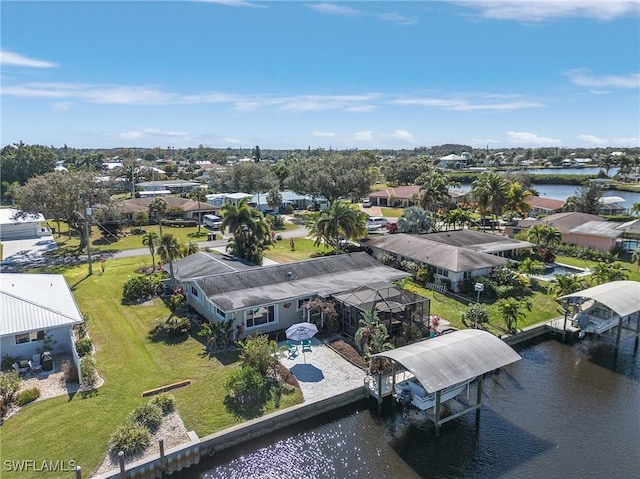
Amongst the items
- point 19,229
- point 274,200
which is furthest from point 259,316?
point 274,200

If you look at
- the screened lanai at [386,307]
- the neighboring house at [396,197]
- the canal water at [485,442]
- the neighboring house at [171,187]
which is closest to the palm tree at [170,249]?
the screened lanai at [386,307]

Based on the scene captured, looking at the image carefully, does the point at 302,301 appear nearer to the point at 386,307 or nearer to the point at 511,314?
the point at 386,307

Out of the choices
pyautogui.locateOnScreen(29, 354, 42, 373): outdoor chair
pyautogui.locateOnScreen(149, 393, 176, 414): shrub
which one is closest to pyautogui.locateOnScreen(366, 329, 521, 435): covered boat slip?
pyautogui.locateOnScreen(149, 393, 176, 414): shrub

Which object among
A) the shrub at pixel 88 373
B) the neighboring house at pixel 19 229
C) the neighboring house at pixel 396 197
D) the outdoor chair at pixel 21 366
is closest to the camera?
the shrub at pixel 88 373

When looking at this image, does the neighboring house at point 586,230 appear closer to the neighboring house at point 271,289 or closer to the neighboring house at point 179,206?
the neighboring house at point 271,289

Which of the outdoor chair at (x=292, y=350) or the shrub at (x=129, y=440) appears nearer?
the shrub at (x=129, y=440)

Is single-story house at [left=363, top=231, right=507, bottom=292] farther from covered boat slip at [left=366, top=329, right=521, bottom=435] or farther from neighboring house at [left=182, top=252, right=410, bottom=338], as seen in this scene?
covered boat slip at [left=366, top=329, right=521, bottom=435]

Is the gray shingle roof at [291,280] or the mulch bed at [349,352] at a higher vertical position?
the gray shingle roof at [291,280]
